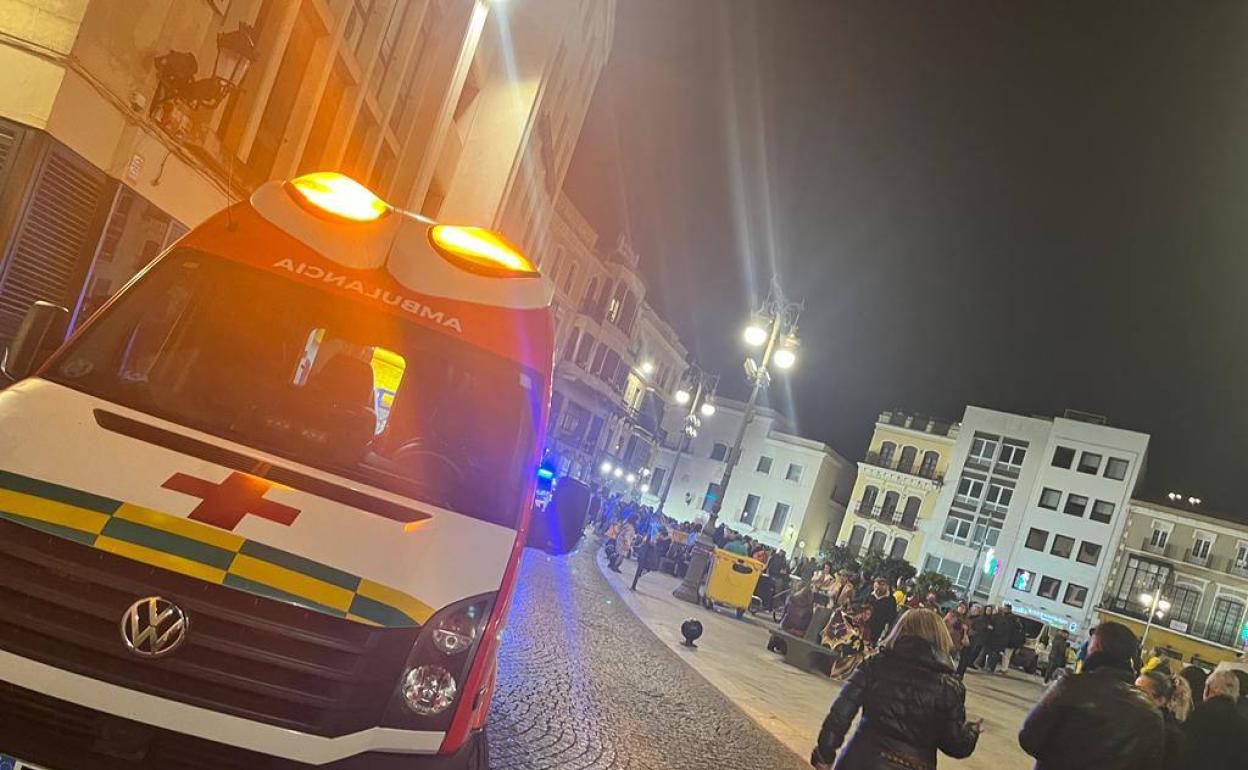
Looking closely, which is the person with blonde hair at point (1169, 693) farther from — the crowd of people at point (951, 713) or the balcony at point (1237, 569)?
the balcony at point (1237, 569)

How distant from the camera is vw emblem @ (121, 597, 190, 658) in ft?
8.14

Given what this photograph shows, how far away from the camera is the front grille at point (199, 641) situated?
247 cm

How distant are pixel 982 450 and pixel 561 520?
6004 cm

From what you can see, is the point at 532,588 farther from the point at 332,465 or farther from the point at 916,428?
the point at 916,428

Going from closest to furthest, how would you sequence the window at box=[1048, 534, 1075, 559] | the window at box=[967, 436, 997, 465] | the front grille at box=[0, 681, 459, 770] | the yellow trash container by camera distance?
the front grille at box=[0, 681, 459, 770] → the yellow trash container → the window at box=[1048, 534, 1075, 559] → the window at box=[967, 436, 997, 465]

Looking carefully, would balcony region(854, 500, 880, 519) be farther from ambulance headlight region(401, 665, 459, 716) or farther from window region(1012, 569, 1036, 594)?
ambulance headlight region(401, 665, 459, 716)

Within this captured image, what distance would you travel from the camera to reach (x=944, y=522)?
57938 millimetres

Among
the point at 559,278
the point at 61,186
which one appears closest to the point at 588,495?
the point at 61,186

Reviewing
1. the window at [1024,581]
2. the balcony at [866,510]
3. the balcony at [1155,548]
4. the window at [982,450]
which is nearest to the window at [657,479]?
the balcony at [866,510]

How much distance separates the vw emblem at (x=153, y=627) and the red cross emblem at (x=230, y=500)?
0.91 feet

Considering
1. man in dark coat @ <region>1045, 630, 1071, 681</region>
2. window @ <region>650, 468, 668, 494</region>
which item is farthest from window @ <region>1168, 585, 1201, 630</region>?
window @ <region>650, 468, 668, 494</region>

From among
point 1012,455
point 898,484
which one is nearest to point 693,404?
point 898,484

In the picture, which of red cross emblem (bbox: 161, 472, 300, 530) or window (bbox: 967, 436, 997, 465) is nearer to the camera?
red cross emblem (bbox: 161, 472, 300, 530)

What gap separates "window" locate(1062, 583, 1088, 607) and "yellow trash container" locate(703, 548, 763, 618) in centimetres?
4262
